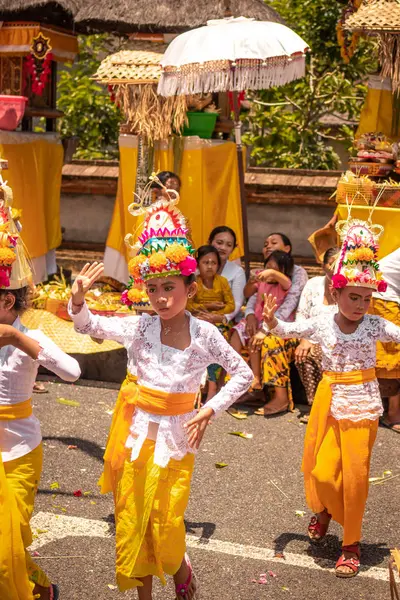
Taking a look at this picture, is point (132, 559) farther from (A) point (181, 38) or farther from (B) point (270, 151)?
(B) point (270, 151)

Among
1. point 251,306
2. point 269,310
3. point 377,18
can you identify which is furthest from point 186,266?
point 377,18

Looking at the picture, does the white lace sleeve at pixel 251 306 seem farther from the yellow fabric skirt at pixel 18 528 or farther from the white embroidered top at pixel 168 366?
the yellow fabric skirt at pixel 18 528

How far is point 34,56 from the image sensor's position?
10.1 m

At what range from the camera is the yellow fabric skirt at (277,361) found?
760 cm

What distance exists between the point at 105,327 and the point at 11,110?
5823 millimetres

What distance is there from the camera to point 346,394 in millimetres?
5117

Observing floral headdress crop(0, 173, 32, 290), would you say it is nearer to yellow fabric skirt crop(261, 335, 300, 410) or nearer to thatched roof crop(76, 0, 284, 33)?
yellow fabric skirt crop(261, 335, 300, 410)

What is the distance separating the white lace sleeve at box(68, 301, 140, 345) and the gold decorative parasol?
4.71 m

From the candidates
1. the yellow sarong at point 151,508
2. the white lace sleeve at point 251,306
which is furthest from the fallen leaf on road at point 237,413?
the yellow sarong at point 151,508

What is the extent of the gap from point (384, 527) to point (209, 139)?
465 centimetres

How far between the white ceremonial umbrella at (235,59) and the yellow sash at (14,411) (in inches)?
171

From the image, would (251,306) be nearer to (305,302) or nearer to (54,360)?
(305,302)

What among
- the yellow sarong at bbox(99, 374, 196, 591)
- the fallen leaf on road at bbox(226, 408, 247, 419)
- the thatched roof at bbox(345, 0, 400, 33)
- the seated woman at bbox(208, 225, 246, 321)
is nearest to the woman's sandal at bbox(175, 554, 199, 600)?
the yellow sarong at bbox(99, 374, 196, 591)

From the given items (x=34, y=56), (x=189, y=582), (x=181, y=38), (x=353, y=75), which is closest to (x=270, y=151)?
(x=353, y=75)
